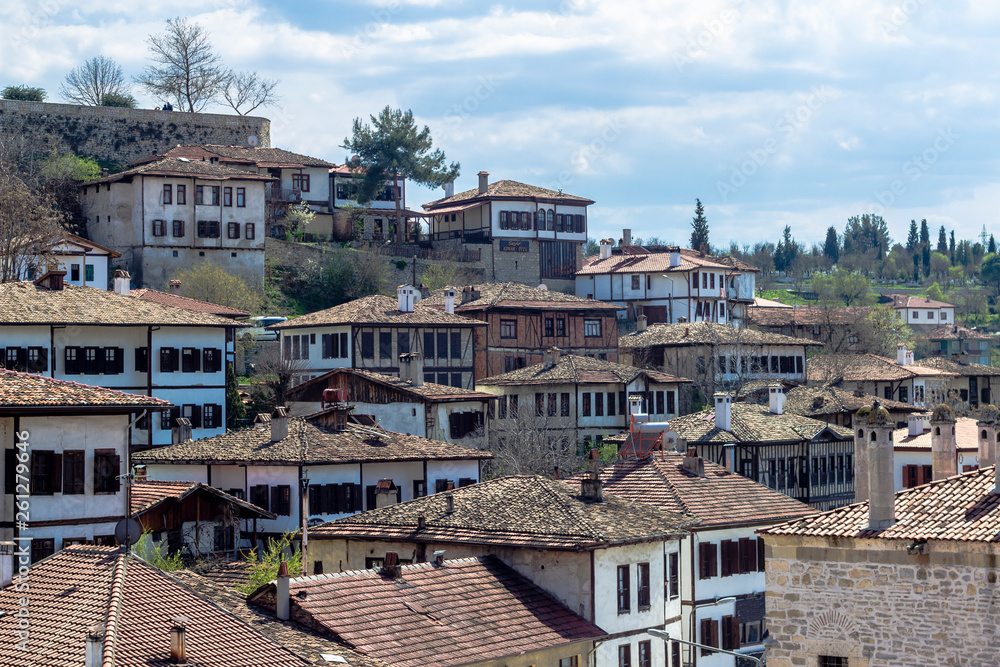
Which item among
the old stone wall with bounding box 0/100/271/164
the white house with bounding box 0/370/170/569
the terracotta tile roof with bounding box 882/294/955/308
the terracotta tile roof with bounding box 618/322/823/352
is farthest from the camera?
the terracotta tile roof with bounding box 882/294/955/308

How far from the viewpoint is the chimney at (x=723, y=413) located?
54.3 metres

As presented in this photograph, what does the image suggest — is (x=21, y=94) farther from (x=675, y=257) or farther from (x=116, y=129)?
(x=675, y=257)

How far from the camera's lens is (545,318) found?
66625 millimetres

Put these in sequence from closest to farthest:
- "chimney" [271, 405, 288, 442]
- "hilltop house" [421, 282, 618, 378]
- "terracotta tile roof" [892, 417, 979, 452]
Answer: "chimney" [271, 405, 288, 442]
"terracotta tile roof" [892, 417, 979, 452]
"hilltop house" [421, 282, 618, 378]

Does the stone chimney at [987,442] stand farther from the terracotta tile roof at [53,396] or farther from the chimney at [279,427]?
the chimney at [279,427]

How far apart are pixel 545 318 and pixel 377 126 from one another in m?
20.6

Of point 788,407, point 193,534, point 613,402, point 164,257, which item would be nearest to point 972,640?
point 193,534

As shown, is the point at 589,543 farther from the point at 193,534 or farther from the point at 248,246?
the point at 248,246

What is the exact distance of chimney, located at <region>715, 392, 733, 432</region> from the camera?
178 feet

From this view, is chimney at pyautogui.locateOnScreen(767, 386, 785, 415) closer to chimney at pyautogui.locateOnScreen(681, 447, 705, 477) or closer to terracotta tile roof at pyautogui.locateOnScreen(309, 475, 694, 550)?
chimney at pyautogui.locateOnScreen(681, 447, 705, 477)

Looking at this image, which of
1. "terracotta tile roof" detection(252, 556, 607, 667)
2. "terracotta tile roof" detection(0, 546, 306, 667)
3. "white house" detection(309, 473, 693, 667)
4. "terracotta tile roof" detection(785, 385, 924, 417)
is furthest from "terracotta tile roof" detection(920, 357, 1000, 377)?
"terracotta tile roof" detection(0, 546, 306, 667)

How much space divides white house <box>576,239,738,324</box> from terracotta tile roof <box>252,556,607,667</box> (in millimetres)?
51471

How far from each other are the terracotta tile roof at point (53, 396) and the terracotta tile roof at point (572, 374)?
29.9 meters

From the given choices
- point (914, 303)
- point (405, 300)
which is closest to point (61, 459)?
point (405, 300)
